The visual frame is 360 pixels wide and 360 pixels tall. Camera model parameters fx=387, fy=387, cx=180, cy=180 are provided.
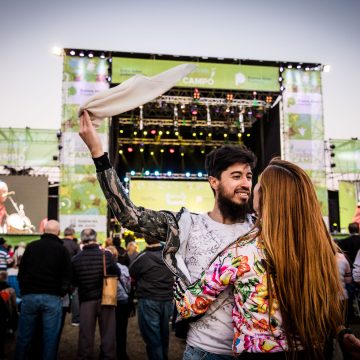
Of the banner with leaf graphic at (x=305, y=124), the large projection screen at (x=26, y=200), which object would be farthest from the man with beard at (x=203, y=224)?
the large projection screen at (x=26, y=200)

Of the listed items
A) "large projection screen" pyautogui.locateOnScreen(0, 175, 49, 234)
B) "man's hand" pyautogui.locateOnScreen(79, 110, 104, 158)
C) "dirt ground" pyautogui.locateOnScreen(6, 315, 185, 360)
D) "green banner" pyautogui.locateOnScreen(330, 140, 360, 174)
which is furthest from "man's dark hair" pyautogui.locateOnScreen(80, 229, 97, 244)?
"green banner" pyautogui.locateOnScreen(330, 140, 360, 174)

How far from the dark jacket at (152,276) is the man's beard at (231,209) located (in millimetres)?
3066

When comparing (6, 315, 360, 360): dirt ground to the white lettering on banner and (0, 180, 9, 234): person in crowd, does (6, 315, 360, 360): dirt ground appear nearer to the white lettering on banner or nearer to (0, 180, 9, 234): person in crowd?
(0, 180, 9, 234): person in crowd

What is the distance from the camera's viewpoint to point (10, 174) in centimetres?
1464

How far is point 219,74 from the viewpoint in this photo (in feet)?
47.4

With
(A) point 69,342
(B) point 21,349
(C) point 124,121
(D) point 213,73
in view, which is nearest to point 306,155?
(D) point 213,73

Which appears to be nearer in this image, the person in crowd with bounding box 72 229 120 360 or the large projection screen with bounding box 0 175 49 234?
the person in crowd with bounding box 72 229 120 360

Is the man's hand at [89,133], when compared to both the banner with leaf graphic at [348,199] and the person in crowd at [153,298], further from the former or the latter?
the banner with leaf graphic at [348,199]

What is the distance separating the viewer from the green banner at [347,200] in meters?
15.7

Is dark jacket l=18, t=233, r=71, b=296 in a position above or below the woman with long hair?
below

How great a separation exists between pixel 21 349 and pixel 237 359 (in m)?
3.69

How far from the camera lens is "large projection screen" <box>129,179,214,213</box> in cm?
1764

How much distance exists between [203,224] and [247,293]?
58cm

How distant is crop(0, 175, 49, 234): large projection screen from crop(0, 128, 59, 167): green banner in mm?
568
